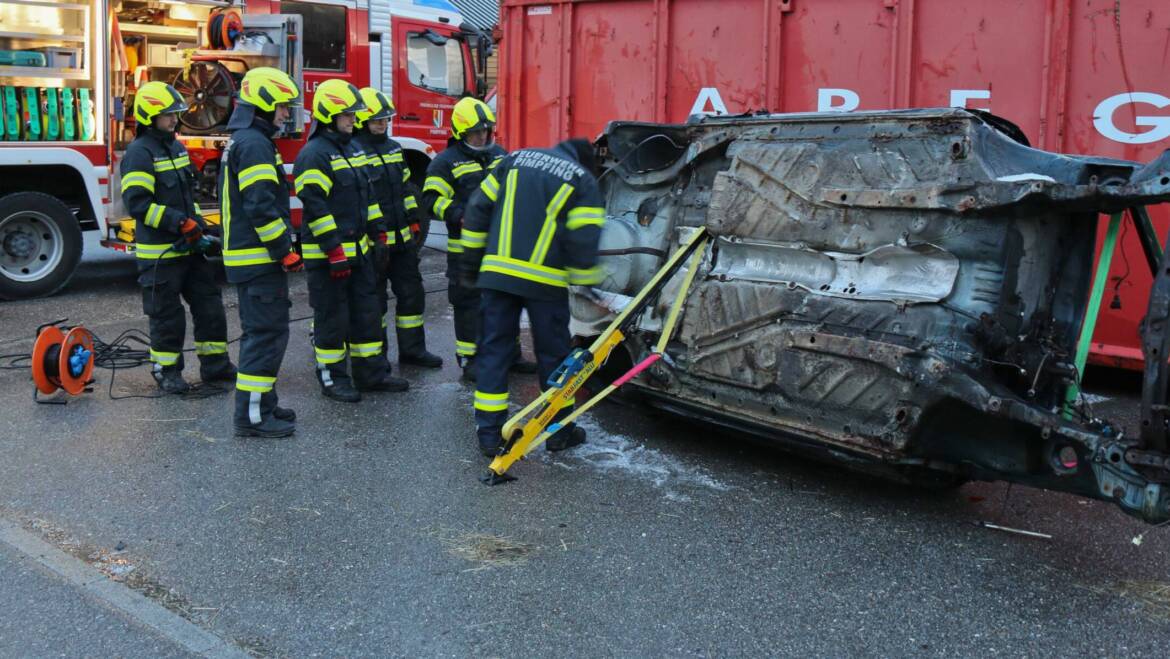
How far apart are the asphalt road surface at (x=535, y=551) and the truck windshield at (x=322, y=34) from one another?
6.59m

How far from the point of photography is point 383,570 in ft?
13.3

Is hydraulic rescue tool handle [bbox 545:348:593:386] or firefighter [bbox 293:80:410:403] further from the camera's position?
firefighter [bbox 293:80:410:403]

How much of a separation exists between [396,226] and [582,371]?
7.94 feet

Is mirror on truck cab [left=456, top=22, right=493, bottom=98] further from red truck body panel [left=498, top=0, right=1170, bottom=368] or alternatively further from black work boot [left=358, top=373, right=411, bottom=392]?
black work boot [left=358, top=373, right=411, bottom=392]

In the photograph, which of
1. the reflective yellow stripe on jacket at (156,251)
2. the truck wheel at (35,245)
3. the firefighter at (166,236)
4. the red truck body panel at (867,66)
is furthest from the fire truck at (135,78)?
the reflective yellow stripe on jacket at (156,251)

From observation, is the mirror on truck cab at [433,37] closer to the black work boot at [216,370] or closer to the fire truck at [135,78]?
the fire truck at [135,78]

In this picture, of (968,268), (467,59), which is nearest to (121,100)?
(467,59)

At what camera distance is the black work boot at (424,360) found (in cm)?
747

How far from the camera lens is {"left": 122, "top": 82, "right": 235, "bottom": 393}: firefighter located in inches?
255

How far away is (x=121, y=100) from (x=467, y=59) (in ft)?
14.0

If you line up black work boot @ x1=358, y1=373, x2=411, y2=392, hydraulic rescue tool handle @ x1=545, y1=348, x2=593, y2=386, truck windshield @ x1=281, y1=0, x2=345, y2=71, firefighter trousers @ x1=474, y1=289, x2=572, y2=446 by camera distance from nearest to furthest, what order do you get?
hydraulic rescue tool handle @ x1=545, y1=348, x2=593, y2=386, firefighter trousers @ x1=474, y1=289, x2=572, y2=446, black work boot @ x1=358, y1=373, x2=411, y2=392, truck windshield @ x1=281, y1=0, x2=345, y2=71

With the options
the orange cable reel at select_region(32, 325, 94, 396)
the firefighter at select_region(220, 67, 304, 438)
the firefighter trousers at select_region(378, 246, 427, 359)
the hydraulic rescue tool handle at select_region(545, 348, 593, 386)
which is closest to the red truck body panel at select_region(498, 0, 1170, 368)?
the firefighter trousers at select_region(378, 246, 427, 359)

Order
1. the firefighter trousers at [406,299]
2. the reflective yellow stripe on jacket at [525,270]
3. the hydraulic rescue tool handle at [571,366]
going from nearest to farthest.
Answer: the hydraulic rescue tool handle at [571,366], the reflective yellow stripe on jacket at [525,270], the firefighter trousers at [406,299]

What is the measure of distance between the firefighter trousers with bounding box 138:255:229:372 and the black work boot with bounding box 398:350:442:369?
121cm
